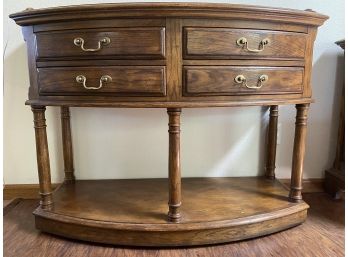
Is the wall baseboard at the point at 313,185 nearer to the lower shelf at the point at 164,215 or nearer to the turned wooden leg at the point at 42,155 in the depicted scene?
the lower shelf at the point at 164,215

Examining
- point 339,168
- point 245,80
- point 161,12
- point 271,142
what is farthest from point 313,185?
point 161,12

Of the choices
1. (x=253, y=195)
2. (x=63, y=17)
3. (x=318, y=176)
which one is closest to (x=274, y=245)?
(x=253, y=195)

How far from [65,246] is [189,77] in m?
0.87

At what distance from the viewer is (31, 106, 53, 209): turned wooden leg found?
1233 millimetres

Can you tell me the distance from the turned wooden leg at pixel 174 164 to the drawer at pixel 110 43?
0.76 ft

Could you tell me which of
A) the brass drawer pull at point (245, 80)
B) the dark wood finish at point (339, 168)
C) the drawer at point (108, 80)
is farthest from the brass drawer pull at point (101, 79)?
the dark wood finish at point (339, 168)

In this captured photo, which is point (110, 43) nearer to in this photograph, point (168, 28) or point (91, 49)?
point (91, 49)

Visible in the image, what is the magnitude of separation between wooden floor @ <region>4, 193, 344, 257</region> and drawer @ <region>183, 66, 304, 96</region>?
2.09ft

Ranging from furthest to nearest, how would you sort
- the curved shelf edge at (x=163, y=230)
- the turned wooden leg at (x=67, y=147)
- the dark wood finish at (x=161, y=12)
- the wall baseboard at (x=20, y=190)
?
the wall baseboard at (x=20, y=190) → the turned wooden leg at (x=67, y=147) → the curved shelf edge at (x=163, y=230) → the dark wood finish at (x=161, y=12)

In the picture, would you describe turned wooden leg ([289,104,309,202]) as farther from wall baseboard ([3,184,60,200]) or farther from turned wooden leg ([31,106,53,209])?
wall baseboard ([3,184,60,200])

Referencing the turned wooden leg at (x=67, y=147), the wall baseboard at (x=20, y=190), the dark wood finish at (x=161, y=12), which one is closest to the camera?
the dark wood finish at (x=161, y=12)

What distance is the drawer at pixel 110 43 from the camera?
106 cm

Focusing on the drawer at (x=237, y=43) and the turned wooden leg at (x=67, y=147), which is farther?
the turned wooden leg at (x=67, y=147)

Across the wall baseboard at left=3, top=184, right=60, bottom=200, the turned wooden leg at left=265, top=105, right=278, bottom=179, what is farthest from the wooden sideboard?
the wall baseboard at left=3, top=184, right=60, bottom=200
